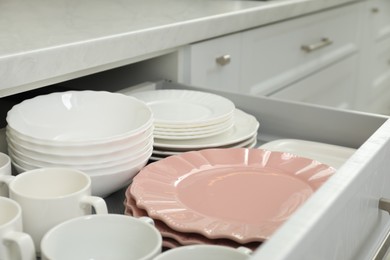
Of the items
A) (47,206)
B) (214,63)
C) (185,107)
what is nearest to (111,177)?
(47,206)

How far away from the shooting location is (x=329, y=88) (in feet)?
5.59

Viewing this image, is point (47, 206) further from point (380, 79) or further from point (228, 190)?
point (380, 79)

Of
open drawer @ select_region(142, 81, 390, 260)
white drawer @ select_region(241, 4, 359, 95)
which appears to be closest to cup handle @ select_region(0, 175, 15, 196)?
open drawer @ select_region(142, 81, 390, 260)

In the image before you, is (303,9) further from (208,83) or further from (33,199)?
(33,199)

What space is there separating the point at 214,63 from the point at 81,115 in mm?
392

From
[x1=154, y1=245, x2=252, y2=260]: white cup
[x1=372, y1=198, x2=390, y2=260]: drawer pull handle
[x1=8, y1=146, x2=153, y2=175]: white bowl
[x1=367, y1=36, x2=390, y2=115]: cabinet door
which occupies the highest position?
[x1=154, y1=245, x2=252, y2=260]: white cup

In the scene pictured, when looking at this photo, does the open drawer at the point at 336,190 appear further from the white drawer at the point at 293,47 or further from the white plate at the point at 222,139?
the white drawer at the point at 293,47

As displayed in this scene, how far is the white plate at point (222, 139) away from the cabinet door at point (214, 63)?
0.70ft

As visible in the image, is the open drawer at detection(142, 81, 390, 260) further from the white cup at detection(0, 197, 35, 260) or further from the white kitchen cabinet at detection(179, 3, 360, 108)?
the white cup at detection(0, 197, 35, 260)

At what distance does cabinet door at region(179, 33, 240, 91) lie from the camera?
106 centimetres

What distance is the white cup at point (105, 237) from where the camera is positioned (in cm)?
53

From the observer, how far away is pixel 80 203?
58cm

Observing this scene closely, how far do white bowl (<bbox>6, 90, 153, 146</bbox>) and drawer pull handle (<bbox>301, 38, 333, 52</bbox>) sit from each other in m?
0.81

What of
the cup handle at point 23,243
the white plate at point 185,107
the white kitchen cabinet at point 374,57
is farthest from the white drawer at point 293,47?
the cup handle at point 23,243
